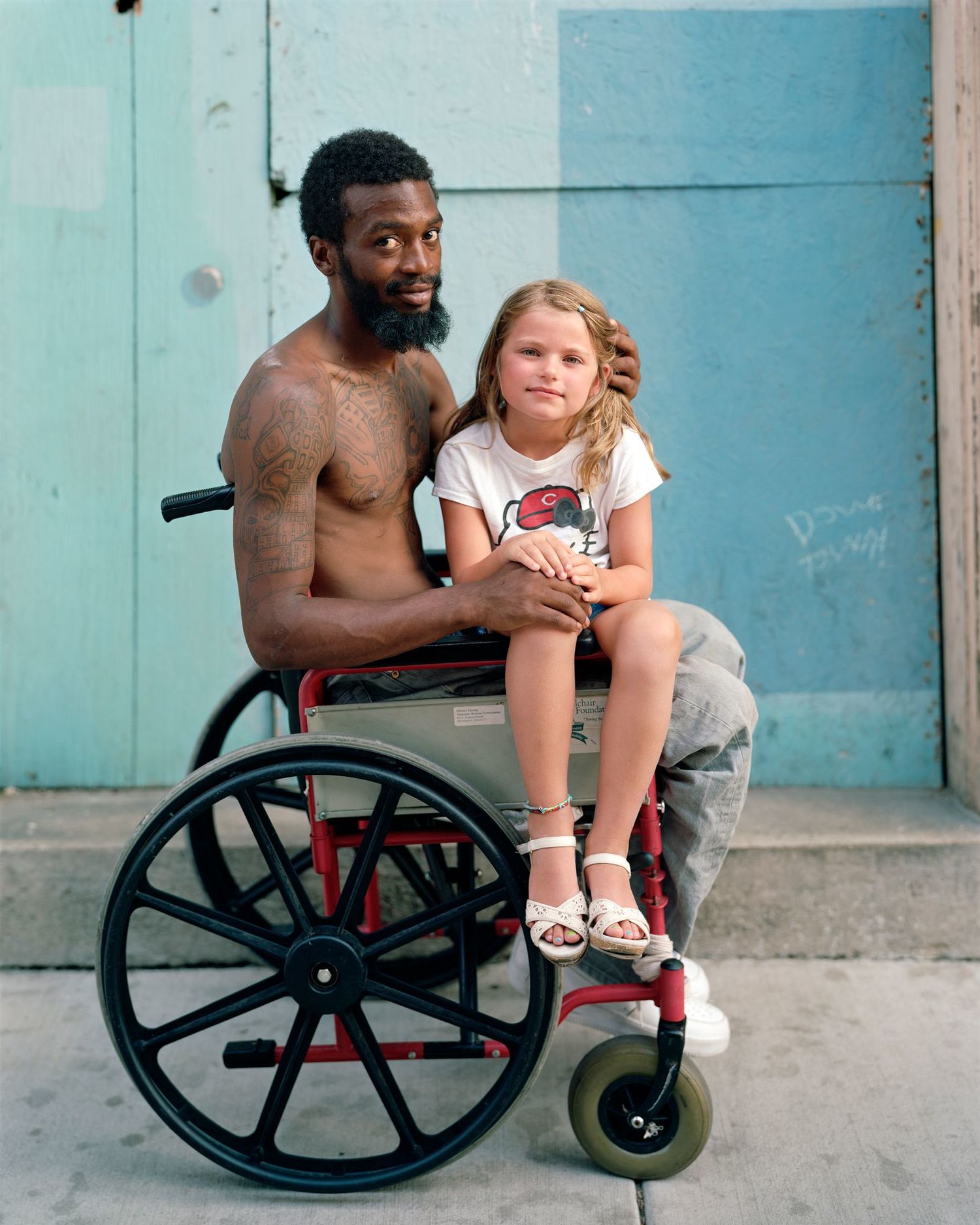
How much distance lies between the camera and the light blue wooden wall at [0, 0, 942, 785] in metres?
3.39

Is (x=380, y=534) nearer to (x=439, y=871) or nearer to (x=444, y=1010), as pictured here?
(x=439, y=871)

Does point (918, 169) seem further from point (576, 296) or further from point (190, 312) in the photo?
point (190, 312)

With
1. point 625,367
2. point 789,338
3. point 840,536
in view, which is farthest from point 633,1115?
point 789,338

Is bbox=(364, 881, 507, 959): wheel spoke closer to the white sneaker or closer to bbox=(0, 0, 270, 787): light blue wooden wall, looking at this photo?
the white sneaker

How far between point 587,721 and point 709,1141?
0.92m

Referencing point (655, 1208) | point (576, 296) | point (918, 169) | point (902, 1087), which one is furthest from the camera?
point (918, 169)

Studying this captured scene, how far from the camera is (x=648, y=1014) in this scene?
2.43 metres

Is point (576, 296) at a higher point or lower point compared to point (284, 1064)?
higher

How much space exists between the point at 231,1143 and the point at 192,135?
272 cm

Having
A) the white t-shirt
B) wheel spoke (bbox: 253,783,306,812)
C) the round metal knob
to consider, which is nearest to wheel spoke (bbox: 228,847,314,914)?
wheel spoke (bbox: 253,783,306,812)

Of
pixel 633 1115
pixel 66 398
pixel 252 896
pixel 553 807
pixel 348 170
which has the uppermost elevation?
pixel 348 170

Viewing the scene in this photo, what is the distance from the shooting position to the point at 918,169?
134 inches

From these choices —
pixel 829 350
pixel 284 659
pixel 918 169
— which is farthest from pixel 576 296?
pixel 918 169

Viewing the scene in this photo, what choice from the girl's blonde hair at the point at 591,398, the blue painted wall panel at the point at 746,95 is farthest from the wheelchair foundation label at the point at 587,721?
the blue painted wall panel at the point at 746,95
